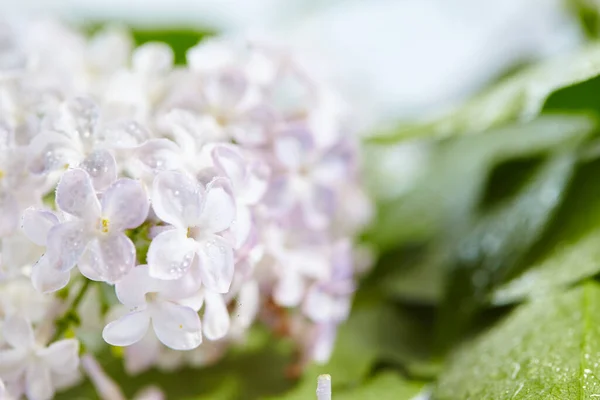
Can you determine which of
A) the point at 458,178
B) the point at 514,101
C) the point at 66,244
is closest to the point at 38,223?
the point at 66,244

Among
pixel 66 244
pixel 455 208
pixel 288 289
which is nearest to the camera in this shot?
pixel 66 244

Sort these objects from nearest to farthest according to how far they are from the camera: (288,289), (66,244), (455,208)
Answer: (66,244)
(288,289)
(455,208)

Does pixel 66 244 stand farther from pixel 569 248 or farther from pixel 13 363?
pixel 569 248

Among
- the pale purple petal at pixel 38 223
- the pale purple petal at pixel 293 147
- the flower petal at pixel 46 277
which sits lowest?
the flower petal at pixel 46 277

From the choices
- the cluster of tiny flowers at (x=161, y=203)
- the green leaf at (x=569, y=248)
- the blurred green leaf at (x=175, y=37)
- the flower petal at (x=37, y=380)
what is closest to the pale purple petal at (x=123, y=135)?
the cluster of tiny flowers at (x=161, y=203)

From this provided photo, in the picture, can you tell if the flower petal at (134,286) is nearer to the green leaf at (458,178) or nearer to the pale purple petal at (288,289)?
the pale purple petal at (288,289)

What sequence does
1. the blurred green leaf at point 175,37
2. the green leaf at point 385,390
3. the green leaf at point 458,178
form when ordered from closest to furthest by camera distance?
1. the green leaf at point 385,390
2. the green leaf at point 458,178
3. the blurred green leaf at point 175,37

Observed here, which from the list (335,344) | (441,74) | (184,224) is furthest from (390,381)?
(441,74)
